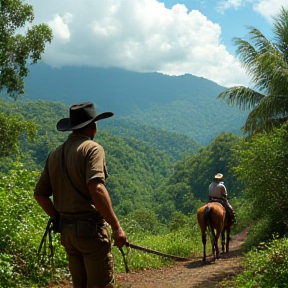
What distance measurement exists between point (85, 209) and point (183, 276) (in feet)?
17.9

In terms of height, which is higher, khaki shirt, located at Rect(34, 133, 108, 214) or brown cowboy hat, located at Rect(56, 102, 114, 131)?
Answer: brown cowboy hat, located at Rect(56, 102, 114, 131)

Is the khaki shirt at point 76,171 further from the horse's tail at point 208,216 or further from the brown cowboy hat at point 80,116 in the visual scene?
the horse's tail at point 208,216

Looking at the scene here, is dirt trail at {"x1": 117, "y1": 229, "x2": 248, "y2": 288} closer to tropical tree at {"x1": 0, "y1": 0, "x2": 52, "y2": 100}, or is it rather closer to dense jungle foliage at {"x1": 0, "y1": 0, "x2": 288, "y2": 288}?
dense jungle foliage at {"x1": 0, "y1": 0, "x2": 288, "y2": 288}

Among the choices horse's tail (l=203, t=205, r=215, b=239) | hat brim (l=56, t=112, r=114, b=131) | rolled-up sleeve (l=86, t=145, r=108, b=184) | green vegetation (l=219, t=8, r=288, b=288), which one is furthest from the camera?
horse's tail (l=203, t=205, r=215, b=239)

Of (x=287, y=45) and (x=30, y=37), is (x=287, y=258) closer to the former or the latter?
(x=287, y=45)

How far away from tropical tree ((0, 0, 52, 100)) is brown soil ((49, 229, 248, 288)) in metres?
7.67

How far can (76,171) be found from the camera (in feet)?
10.7

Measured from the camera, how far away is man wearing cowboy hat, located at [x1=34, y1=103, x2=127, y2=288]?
309cm

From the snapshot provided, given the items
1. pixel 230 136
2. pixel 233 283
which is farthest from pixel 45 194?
pixel 230 136

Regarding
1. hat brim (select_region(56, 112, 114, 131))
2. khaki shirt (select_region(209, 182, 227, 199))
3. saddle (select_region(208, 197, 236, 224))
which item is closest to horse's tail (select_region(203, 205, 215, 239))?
saddle (select_region(208, 197, 236, 224))

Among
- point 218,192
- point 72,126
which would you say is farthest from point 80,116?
point 218,192

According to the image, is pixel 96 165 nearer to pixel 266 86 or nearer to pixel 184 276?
pixel 184 276

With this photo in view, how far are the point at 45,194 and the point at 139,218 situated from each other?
30.0 metres

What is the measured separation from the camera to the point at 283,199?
913 cm
